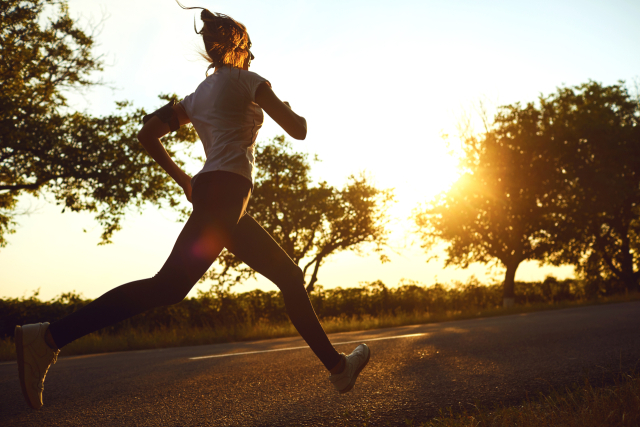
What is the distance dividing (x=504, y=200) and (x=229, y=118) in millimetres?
24615

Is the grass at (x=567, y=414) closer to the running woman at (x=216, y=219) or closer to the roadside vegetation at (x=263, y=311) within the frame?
the running woman at (x=216, y=219)

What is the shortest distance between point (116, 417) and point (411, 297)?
19297mm

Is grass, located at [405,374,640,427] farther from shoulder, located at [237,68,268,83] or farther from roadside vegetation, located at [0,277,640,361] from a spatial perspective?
roadside vegetation, located at [0,277,640,361]

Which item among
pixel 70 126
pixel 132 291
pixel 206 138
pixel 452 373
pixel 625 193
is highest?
pixel 70 126

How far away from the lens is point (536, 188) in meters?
24.4

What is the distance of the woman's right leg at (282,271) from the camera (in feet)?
8.19

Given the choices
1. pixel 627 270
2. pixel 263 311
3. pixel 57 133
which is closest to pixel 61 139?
pixel 57 133

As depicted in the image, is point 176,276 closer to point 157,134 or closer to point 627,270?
point 157,134

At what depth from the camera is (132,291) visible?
215cm

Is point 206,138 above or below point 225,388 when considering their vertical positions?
above

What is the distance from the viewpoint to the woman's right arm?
7.72 ft

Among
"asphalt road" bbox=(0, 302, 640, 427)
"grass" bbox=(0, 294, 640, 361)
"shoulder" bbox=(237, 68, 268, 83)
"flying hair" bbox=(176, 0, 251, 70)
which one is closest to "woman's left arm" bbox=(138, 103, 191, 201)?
"flying hair" bbox=(176, 0, 251, 70)

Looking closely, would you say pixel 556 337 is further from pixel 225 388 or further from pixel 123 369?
pixel 123 369

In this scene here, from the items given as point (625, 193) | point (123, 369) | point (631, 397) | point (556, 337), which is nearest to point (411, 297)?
point (625, 193)
